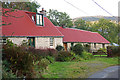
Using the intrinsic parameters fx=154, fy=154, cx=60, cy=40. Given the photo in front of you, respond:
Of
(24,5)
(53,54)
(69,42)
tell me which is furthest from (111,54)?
(24,5)

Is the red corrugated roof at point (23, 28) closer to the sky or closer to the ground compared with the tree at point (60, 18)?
closer to the ground

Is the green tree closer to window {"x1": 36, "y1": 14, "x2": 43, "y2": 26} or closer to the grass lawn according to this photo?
window {"x1": 36, "y1": 14, "x2": 43, "y2": 26}

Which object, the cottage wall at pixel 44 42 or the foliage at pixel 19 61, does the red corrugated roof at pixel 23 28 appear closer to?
the cottage wall at pixel 44 42

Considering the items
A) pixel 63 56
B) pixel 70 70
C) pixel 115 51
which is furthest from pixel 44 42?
pixel 70 70

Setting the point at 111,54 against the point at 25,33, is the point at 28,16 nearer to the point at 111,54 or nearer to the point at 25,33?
the point at 25,33

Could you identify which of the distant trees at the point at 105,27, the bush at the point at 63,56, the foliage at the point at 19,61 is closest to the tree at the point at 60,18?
the distant trees at the point at 105,27

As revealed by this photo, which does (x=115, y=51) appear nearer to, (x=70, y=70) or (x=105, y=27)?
(x=70, y=70)

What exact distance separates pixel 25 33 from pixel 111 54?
12545 mm

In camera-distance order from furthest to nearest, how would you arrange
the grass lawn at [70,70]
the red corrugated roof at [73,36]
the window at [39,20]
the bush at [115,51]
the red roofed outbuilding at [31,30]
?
the red corrugated roof at [73,36]
the window at [39,20]
the bush at [115,51]
the red roofed outbuilding at [31,30]
the grass lawn at [70,70]

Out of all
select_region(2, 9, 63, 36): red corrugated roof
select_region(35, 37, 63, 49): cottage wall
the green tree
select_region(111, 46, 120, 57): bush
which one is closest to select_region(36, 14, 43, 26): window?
select_region(2, 9, 63, 36): red corrugated roof

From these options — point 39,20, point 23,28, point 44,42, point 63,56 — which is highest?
point 39,20

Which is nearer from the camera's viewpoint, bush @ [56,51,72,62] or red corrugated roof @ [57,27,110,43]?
bush @ [56,51,72,62]

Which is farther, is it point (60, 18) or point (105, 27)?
point (105, 27)

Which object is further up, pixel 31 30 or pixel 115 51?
pixel 31 30
